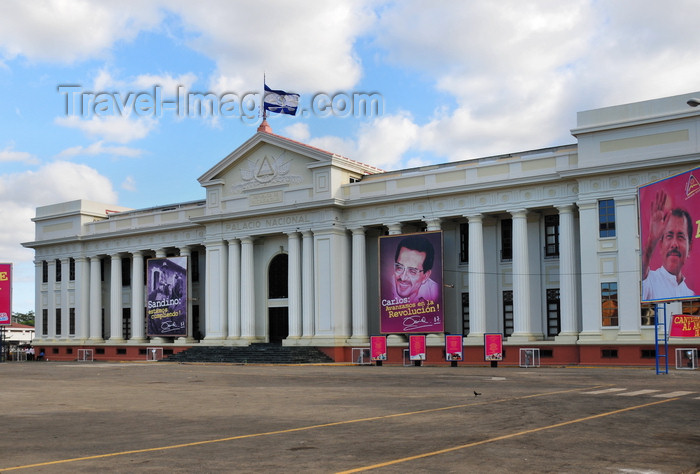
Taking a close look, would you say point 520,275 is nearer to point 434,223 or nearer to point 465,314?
point 465,314

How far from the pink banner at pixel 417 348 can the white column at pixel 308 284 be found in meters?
8.83

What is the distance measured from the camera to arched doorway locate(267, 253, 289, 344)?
51219 millimetres

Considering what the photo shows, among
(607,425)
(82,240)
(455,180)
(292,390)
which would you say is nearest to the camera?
(607,425)

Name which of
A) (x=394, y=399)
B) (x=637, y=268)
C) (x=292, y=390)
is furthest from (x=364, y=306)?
(x=394, y=399)

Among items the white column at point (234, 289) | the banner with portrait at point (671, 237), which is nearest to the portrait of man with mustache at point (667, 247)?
the banner with portrait at point (671, 237)

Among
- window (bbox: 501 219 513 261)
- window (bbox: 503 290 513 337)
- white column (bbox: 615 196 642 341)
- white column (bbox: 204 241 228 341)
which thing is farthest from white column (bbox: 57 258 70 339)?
white column (bbox: 615 196 642 341)

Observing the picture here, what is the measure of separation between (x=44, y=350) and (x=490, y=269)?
3883cm

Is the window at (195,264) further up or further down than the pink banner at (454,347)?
further up

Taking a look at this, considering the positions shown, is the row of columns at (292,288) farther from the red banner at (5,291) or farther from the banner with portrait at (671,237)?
the banner with portrait at (671,237)

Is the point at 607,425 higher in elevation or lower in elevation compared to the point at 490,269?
lower

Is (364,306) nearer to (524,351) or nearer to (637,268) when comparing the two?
(524,351)

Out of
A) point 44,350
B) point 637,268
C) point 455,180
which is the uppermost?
point 455,180

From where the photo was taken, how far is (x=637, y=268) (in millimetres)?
37312

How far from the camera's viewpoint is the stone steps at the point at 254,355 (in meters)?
Result: 45.3
